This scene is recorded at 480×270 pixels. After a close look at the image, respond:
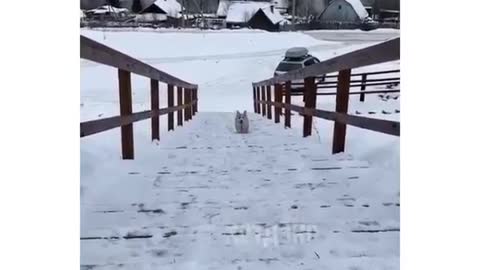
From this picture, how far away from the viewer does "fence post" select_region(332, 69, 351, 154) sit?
6.33 feet

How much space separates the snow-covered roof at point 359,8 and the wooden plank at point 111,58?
2.32 ft

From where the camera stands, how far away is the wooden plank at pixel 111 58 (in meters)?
1.09

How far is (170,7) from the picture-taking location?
5.63 feet

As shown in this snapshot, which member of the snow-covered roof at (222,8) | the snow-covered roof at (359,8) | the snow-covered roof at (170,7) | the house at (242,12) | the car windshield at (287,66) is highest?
the house at (242,12)

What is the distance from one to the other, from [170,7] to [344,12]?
58 centimetres

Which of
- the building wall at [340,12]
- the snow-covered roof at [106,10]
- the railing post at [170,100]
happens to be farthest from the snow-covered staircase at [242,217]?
the railing post at [170,100]

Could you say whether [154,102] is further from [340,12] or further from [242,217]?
[242,217]

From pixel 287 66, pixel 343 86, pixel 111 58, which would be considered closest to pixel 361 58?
pixel 343 86

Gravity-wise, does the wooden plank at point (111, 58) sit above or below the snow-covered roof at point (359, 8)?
below

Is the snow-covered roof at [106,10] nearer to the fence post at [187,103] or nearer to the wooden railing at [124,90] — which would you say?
the wooden railing at [124,90]
